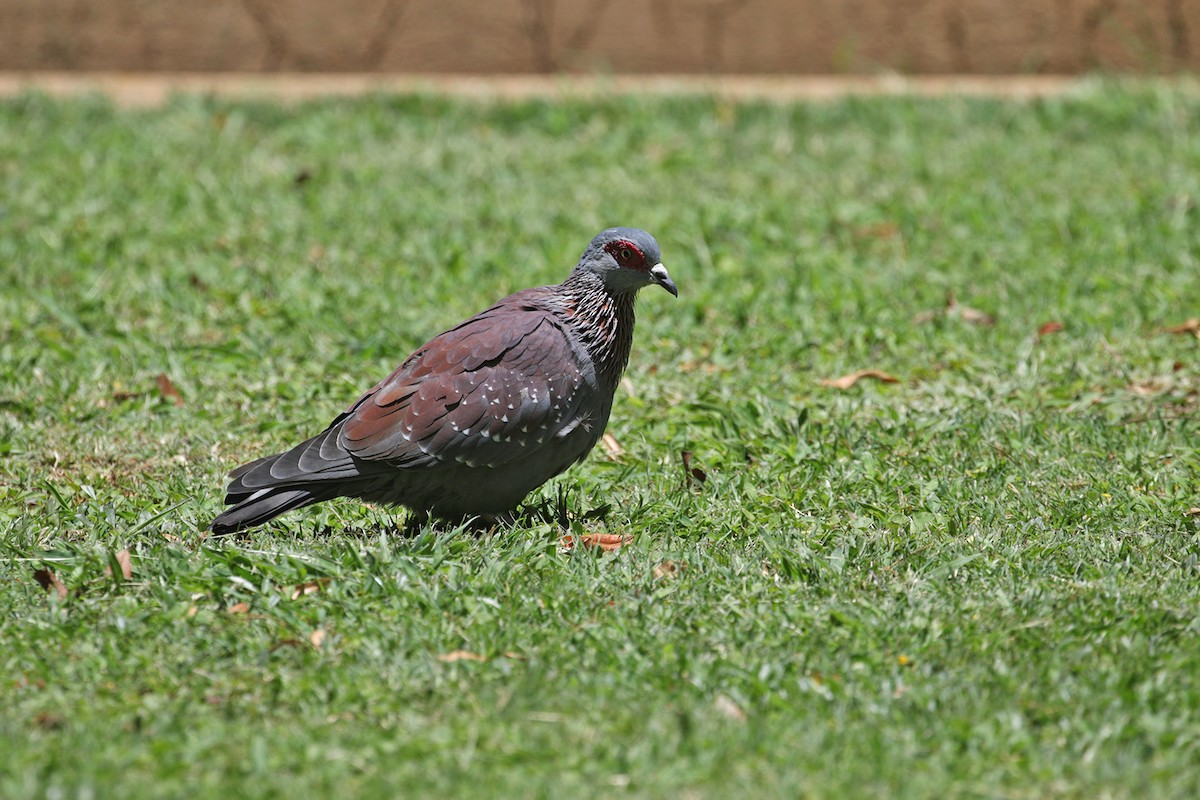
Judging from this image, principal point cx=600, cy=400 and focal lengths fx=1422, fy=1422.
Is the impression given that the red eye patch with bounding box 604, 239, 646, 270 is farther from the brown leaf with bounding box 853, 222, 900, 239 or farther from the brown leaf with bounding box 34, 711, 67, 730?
the brown leaf with bounding box 853, 222, 900, 239

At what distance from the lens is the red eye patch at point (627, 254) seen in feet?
15.2

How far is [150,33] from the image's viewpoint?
30.7ft

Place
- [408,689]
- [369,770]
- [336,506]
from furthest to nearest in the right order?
[336,506] < [408,689] < [369,770]

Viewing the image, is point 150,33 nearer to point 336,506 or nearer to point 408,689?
point 336,506

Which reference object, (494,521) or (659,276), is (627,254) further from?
(494,521)

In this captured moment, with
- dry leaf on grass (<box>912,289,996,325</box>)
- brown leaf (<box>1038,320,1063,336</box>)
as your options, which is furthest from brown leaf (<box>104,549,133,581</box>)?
brown leaf (<box>1038,320,1063,336</box>)

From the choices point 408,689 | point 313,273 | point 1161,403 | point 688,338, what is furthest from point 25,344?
point 1161,403

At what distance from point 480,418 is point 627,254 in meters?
0.78

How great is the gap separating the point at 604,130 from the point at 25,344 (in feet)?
13.4

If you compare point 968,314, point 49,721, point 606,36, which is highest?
point 606,36

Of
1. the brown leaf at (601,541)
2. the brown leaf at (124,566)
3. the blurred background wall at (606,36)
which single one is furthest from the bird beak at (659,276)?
the blurred background wall at (606,36)

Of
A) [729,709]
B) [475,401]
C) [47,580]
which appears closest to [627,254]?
[475,401]

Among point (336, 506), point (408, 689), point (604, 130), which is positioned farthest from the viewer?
point (604, 130)

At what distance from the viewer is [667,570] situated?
414 cm
